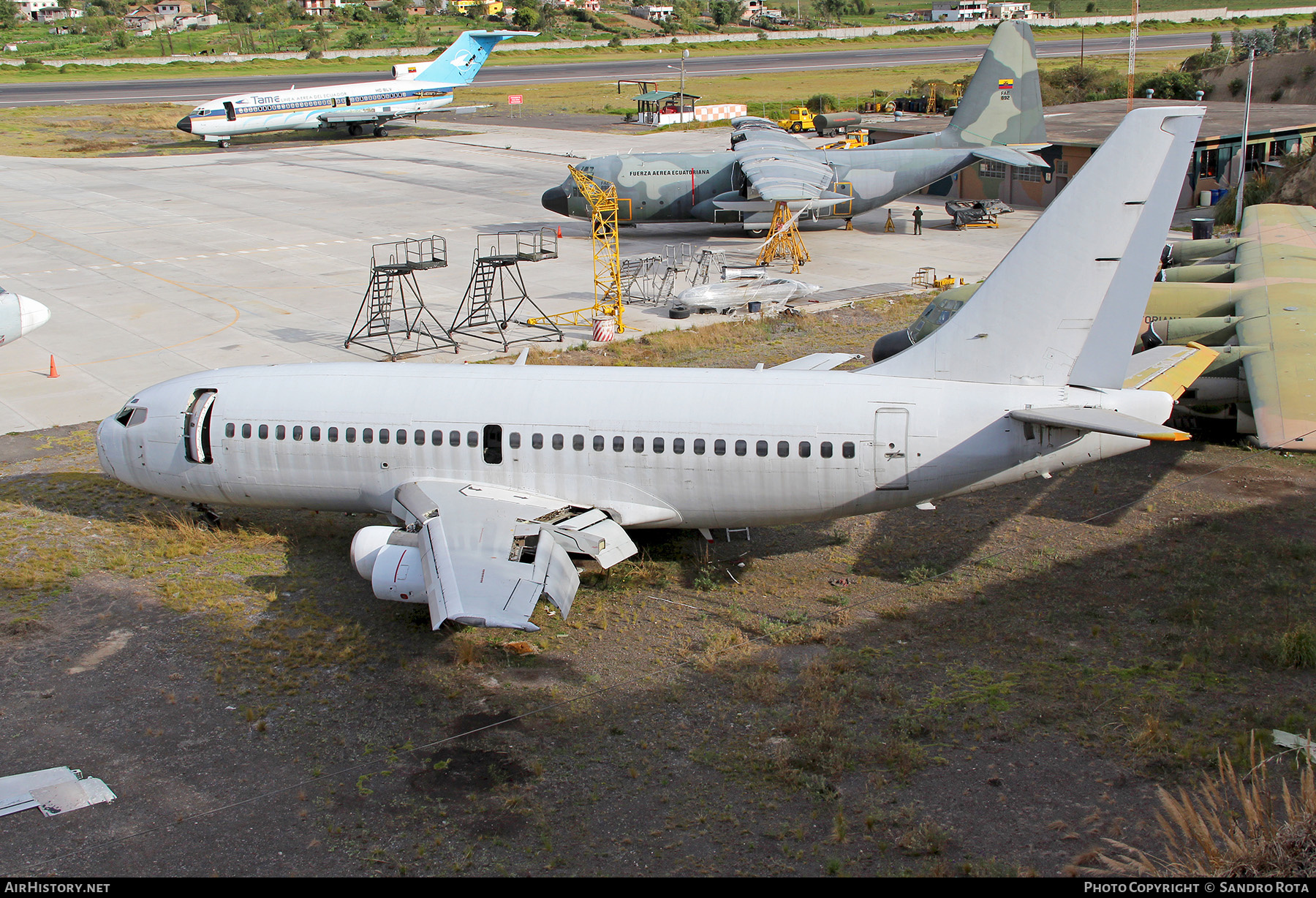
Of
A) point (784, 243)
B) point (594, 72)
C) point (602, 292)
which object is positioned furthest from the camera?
point (594, 72)

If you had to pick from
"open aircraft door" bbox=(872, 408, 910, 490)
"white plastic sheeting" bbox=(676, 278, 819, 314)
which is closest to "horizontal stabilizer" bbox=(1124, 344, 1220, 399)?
"open aircraft door" bbox=(872, 408, 910, 490)

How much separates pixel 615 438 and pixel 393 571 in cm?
506

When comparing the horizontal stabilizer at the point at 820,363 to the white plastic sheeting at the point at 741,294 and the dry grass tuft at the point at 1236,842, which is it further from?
the white plastic sheeting at the point at 741,294

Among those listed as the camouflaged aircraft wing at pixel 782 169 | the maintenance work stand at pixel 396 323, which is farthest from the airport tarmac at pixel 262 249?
the camouflaged aircraft wing at pixel 782 169

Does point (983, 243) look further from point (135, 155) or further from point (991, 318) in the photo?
point (135, 155)

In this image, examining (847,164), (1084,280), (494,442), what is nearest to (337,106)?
(847,164)

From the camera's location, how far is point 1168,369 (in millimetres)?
22734

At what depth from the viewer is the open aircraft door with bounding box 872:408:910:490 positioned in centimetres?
2019

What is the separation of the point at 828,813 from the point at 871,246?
45.6 metres

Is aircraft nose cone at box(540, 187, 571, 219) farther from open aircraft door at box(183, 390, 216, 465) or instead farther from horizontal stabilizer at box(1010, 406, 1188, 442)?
horizontal stabilizer at box(1010, 406, 1188, 442)

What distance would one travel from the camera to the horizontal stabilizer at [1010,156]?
54.9 m

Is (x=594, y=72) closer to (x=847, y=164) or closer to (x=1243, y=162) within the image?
(x=847, y=164)

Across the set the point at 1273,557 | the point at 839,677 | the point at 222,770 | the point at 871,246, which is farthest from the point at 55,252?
the point at 1273,557

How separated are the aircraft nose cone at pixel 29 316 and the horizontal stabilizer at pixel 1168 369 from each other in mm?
28901
